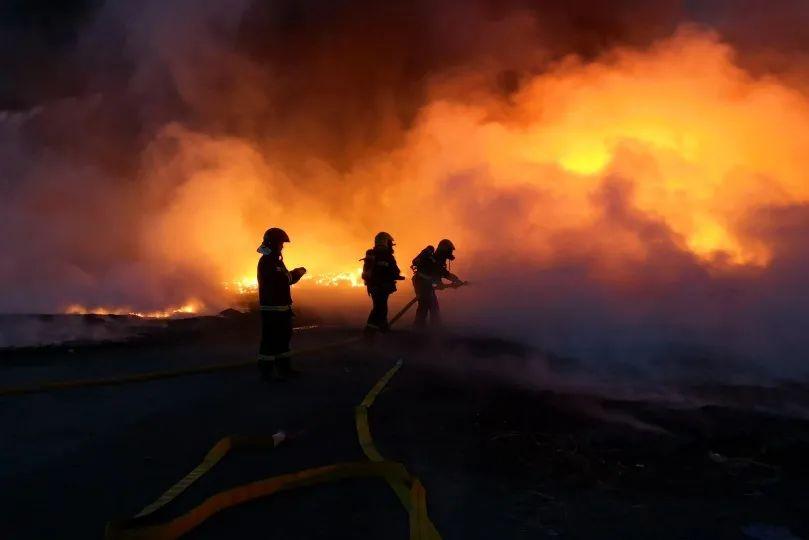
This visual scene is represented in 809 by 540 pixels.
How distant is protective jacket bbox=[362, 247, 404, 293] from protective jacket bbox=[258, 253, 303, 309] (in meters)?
3.29

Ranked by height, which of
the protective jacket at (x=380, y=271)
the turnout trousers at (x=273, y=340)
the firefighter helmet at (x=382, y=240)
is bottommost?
the turnout trousers at (x=273, y=340)

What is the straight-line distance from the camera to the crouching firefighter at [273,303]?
751cm

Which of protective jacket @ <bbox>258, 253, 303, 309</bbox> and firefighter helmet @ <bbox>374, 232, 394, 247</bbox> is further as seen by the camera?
firefighter helmet @ <bbox>374, 232, 394, 247</bbox>

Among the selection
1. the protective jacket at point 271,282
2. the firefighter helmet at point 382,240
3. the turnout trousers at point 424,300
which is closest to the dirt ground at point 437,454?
the protective jacket at point 271,282

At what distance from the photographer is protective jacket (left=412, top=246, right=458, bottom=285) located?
12.0 m

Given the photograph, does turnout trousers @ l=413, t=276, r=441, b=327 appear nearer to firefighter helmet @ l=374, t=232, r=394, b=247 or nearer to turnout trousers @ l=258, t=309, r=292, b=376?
firefighter helmet @ l=374, t=232, r=394, b=247

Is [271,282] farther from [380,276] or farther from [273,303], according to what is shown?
[380,276]

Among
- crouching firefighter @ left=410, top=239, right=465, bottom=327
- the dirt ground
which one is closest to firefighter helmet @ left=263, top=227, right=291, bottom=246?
the dirt ground

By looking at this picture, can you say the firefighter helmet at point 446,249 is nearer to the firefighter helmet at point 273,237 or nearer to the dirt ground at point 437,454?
the dirt ground at point 437,454

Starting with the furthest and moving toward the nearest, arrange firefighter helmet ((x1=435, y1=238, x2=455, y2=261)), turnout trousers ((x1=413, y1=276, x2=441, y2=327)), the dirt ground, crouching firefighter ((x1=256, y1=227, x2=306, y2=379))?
firefighter helmet ((x1=435, y1=238, x2=455, y2=261)) → turnout trousers ((x1=413, y1=276, x2=441, y2=327)) → crouching firefighter ((x1=256, y1=227, x2=306, y2=379)) → the dirt ground

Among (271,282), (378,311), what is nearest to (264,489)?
(271,282)

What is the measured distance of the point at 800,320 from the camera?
10.5 meters

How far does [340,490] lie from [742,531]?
2.53 m

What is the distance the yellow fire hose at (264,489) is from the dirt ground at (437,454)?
0.08 meters
